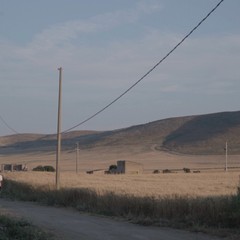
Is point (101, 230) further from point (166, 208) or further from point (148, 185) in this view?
point (148, 185)

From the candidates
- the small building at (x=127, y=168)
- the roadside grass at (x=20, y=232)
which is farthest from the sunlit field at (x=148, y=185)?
the small building at (x=127, y=168)

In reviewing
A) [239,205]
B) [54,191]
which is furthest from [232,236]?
[54,191]

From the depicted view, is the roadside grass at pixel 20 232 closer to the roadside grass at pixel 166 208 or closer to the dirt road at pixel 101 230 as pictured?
the dirt road at pixel 101 230

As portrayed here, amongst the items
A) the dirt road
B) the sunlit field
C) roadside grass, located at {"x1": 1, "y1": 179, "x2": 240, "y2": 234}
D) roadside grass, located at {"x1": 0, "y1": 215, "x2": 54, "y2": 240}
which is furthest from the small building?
roadside grass, located at {"x1": 0, "y1": 215, "x2": 54, "y2": 240}

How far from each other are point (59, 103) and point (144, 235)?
21672 millimetres

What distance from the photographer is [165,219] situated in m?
20.0

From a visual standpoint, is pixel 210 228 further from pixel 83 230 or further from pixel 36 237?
pixel 36 237

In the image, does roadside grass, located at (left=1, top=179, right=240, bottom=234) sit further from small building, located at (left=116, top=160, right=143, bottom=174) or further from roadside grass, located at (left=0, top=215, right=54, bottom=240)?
small building, located at (left=116, top=160, right=143, bottom=174)

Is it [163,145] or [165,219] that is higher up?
[163,145]

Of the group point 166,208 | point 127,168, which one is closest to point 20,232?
point 166,208

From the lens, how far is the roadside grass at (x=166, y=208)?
17.6 metres

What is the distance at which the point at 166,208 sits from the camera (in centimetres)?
2052

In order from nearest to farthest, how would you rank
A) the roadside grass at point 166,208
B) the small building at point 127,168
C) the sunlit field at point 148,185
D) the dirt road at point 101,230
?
the dirt road at point 101,230
the roadside grass at point 166,208
the sunlit field at point 148,185
the small building at point 127,168

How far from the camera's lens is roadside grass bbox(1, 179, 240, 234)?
57.8 ft
